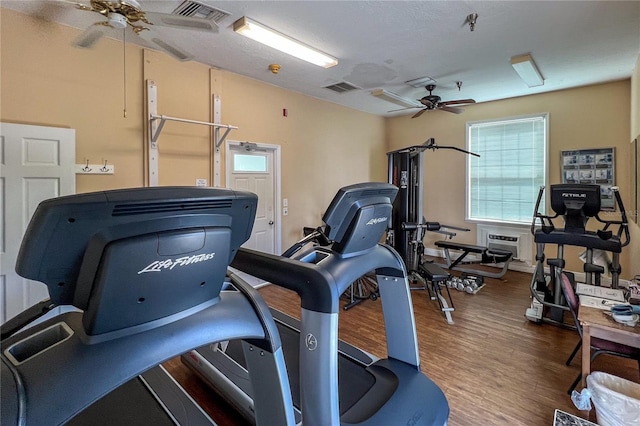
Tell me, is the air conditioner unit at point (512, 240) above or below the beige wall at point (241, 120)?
below

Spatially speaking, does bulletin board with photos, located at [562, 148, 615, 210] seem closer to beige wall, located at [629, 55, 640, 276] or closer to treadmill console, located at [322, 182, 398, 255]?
beige wall, located at [629, 55, 640, 276]

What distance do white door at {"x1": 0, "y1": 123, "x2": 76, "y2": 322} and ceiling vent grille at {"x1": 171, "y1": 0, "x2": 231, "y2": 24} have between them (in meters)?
1.49

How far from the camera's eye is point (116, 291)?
2.26ft

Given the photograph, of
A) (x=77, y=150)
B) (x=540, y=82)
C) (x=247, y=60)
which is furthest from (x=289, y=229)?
(x=540, y=82)

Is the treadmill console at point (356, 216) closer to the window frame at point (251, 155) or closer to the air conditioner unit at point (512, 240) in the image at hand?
the window frame at point (251, 155)

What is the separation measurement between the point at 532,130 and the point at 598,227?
1766 millimetres

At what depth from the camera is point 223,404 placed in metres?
2.19

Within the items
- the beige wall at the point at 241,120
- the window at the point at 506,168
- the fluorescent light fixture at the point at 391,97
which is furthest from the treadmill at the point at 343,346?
the window at the point at 506,168

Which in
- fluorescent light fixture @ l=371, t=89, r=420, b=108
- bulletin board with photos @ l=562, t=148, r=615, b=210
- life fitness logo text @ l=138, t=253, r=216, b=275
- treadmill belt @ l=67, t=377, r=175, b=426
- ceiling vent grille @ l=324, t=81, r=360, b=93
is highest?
ceiling vent grille @ l=324, t=81, r=360, b=93

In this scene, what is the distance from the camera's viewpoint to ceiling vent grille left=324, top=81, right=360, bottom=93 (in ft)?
15.1

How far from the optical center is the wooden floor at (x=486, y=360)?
2121 mm

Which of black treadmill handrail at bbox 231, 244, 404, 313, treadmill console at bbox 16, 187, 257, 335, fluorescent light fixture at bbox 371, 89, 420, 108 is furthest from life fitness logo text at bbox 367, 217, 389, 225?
fluorescent light fixture at bbox 371, 89, 420, 108

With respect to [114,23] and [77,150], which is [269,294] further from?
[114,23]

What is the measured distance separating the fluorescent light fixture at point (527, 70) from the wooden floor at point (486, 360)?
286cm
